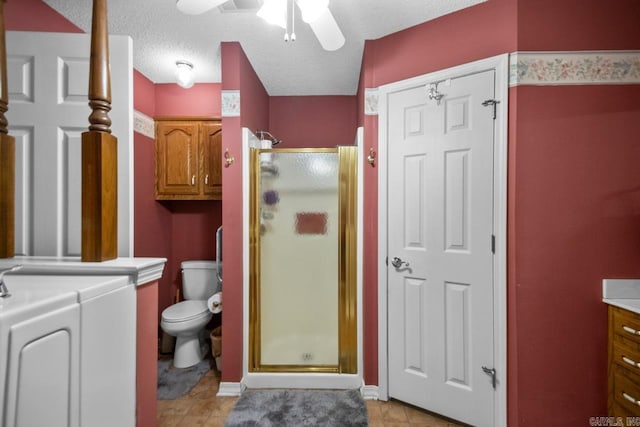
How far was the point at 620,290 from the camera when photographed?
1.59m

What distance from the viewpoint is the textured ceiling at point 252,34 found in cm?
183

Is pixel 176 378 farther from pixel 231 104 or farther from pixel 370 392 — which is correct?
pixel 231 104

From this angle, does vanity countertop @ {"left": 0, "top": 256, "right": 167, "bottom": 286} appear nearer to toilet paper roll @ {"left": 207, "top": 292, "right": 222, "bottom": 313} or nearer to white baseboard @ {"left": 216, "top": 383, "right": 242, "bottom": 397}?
toilet paper roll @ {"left": 207, "top": 292, "right": 222, "bottom": 313}

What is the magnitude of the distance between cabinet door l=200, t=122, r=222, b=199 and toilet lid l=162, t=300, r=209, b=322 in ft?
3.26

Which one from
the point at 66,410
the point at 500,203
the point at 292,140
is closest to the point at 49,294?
the point at 66,410

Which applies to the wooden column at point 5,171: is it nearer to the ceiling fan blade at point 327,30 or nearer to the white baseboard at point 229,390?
the ceiling fan blade at point 327,30

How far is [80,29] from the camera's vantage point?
6.66 ft

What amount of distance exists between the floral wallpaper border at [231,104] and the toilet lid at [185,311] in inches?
63.8

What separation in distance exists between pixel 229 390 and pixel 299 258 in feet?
3.52

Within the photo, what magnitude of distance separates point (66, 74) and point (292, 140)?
2242 mm

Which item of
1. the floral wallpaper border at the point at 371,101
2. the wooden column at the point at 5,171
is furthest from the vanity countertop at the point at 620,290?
the wooden column at the point at 5,171

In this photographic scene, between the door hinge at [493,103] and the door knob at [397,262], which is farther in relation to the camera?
the door knob at [397,262]

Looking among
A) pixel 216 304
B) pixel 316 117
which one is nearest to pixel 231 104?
pixel 316 117

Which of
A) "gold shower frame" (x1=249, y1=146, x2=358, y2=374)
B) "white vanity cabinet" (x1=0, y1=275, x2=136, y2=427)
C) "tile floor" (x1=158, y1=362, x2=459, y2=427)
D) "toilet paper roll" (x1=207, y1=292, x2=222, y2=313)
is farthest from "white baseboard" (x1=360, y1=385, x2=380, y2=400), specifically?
"white vanity cabinet" (x1=0, y1=275, x2=136, y2=427)
